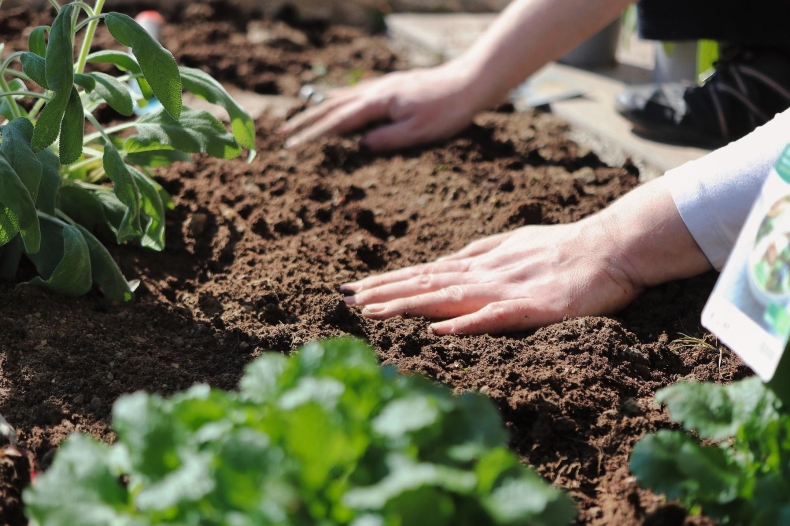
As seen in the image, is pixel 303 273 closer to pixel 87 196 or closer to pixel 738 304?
pixel 87 196

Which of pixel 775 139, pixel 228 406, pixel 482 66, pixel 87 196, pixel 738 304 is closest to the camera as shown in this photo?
pixel 228 406

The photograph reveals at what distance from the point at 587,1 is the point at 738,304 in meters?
1.65

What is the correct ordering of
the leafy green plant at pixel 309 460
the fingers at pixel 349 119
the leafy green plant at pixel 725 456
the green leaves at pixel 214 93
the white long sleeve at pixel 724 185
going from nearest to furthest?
the leafy green plant at pixel 309 460, the leafy green plant at pixel 725 456, the white long sleeve at pixel 724 185, the green leaves at pixel 214 93, the fingers at pixel 349 119

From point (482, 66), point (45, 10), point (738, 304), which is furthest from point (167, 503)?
point (45, 10)

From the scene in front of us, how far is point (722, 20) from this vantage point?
2.73 meters

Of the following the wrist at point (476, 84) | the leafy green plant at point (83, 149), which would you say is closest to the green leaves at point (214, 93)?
the leafy green plant at point (83, 149)

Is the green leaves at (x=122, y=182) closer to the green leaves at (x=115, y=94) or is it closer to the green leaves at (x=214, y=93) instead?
the green leaves at (x=115, y=94)

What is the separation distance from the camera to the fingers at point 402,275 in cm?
187

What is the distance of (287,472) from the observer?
2.79 feet

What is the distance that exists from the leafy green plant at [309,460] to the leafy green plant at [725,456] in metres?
0.17

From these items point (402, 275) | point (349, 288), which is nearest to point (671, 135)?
point (402, 275)

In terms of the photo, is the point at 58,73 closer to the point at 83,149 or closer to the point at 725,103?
the point at 83,149

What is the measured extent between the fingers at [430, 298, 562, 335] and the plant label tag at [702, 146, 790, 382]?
22.0 inches

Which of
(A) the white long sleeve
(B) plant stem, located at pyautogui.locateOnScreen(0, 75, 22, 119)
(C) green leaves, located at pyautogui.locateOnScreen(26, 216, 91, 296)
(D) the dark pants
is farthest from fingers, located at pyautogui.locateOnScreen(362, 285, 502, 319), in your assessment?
(D) the dark pants
